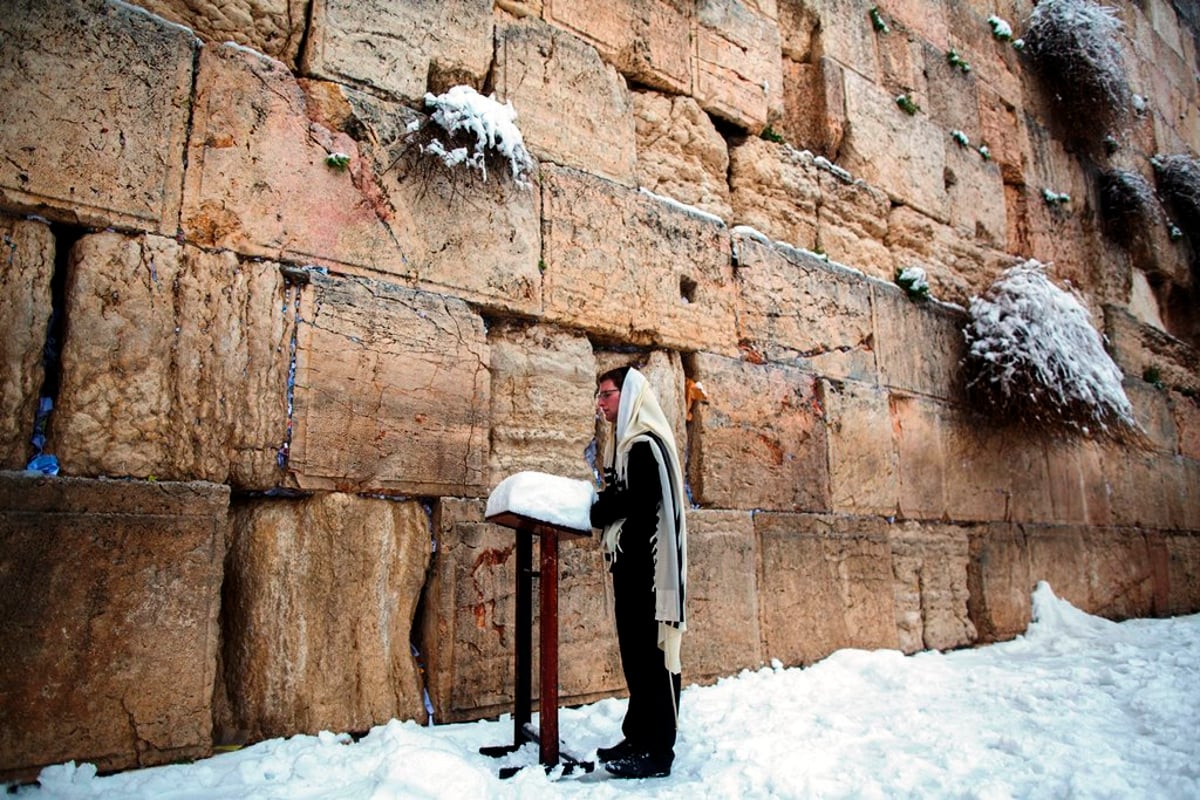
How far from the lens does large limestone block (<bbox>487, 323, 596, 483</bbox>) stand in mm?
3799

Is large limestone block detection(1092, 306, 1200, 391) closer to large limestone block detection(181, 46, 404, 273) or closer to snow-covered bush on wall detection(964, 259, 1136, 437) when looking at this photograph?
snow-covered bush on wall detection(964, 259, 1136, 437)

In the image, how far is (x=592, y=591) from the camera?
380cm

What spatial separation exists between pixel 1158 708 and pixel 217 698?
12.8 ft

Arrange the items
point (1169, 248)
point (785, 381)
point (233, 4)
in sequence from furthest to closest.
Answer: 1. point (1169, 248)
2. point (785, 381)
3. point (233, 4)

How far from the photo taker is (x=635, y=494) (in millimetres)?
2943

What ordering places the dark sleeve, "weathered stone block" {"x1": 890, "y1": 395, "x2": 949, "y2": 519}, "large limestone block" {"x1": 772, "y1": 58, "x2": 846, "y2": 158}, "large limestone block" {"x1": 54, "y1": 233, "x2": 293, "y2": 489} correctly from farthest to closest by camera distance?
"large limestone block" {"x1": 772, "y1": 58, "x2": 846, "y2": 158} < "weathered stone block" {"x1": 890, "y1": 395, "x2": 949, "y2": 519} < the dark sleeve < "large limestone block" {"x1": 54, "y1": 233, "x2": 293, "y2": 489}

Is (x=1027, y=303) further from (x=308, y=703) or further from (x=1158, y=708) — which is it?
(x=308, y=703)

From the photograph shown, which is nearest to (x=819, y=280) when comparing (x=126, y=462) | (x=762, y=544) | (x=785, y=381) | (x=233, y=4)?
(x=785, y=381)

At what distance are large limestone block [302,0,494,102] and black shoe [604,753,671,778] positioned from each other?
2945 mm

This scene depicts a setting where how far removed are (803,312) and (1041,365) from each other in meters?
1.90

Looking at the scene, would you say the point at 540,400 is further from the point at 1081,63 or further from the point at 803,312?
the point at 1081,63

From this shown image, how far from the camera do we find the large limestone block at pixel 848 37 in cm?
588

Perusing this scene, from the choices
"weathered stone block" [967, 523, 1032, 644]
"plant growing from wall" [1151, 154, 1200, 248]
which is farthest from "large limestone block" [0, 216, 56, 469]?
"plant growing from wall" [1151, 154, 1200, 248]

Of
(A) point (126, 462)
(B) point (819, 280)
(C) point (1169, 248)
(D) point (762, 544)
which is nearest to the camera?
(A) point (126, 462)
